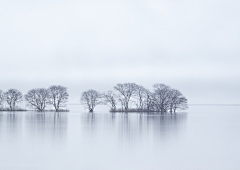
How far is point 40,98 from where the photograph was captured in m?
83.1

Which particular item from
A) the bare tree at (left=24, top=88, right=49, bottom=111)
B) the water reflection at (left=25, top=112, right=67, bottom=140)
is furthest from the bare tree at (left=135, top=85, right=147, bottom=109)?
the water reflection at (left=25, top=112, right=67, bottom=140)

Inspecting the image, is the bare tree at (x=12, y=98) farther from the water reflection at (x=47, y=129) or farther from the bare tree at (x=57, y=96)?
the water reflection at (x=47, y=129)

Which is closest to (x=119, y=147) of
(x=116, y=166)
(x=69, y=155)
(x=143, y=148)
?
(x=143, y=148)

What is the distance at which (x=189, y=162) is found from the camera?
1287cm

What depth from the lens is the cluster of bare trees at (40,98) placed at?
81.7 meters

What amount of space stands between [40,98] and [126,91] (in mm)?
22754

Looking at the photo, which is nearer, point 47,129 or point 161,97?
point 47,129

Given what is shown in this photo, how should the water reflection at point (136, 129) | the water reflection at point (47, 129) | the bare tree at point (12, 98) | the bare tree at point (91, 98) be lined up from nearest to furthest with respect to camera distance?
the water reflection at point (136, 129)
the water reflection at point (47, 129)
the bare tree at point (91, 98)
the bare tree at point (12, 98)

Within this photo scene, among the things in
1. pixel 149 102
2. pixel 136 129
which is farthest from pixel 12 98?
pixel 136 129

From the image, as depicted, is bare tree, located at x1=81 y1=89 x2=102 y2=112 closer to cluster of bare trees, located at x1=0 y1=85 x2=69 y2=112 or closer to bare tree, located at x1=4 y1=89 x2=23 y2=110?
cluster of bare trees, located at x1=0 y1=85 x2=69 y2=112

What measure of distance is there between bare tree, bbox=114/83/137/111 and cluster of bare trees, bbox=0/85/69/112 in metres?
14.1

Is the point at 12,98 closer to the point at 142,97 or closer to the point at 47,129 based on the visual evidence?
the point at 142,97

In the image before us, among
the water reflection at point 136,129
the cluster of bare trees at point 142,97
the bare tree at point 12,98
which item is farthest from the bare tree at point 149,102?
the water reflection at point 136,129

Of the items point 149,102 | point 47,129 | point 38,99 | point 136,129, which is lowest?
point 136,129
